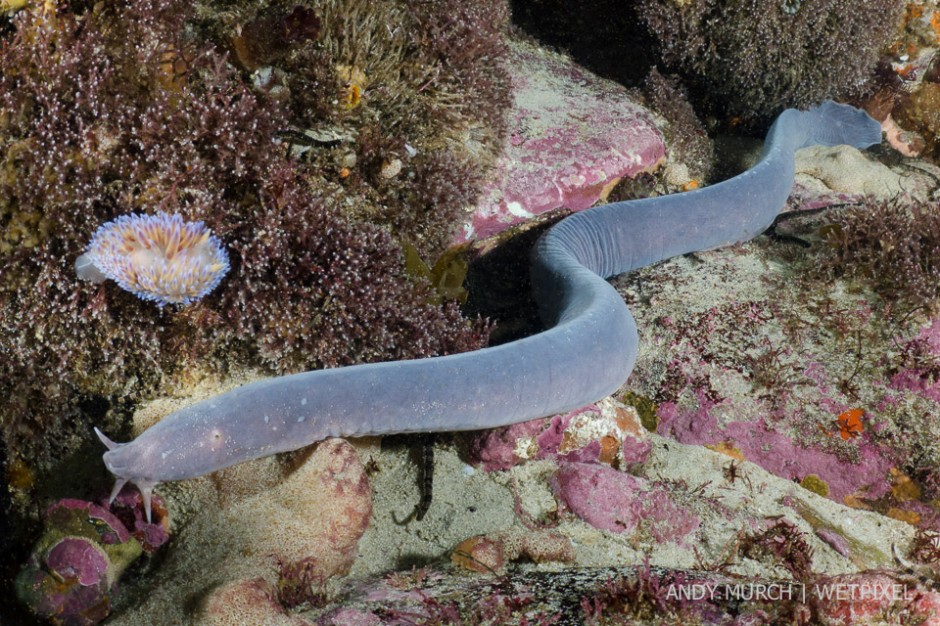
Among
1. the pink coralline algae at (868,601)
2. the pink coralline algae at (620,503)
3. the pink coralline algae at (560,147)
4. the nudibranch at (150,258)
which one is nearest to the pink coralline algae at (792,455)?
the pink coralline algae at (620,503)

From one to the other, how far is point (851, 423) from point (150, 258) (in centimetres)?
419

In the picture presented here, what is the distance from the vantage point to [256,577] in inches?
103

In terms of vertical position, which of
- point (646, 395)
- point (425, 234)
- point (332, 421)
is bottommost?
point (646, 395)

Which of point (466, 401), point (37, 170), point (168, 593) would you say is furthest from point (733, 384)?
point (37, 170)

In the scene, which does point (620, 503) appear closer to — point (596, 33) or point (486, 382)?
point (486, 382)

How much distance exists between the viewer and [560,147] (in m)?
4.96

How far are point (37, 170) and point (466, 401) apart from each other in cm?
233

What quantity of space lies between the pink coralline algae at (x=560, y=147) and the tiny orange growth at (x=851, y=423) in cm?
239

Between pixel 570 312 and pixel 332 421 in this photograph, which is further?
pixel 570 312

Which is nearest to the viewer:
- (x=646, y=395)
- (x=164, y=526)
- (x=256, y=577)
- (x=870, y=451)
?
(x=256, y=577)

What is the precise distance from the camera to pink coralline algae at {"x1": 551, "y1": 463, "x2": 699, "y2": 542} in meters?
3.36

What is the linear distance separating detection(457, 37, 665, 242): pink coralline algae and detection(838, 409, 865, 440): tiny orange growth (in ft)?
7.83

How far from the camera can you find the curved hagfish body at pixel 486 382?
2.66m

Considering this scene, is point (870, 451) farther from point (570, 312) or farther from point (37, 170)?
point (37, 170)
